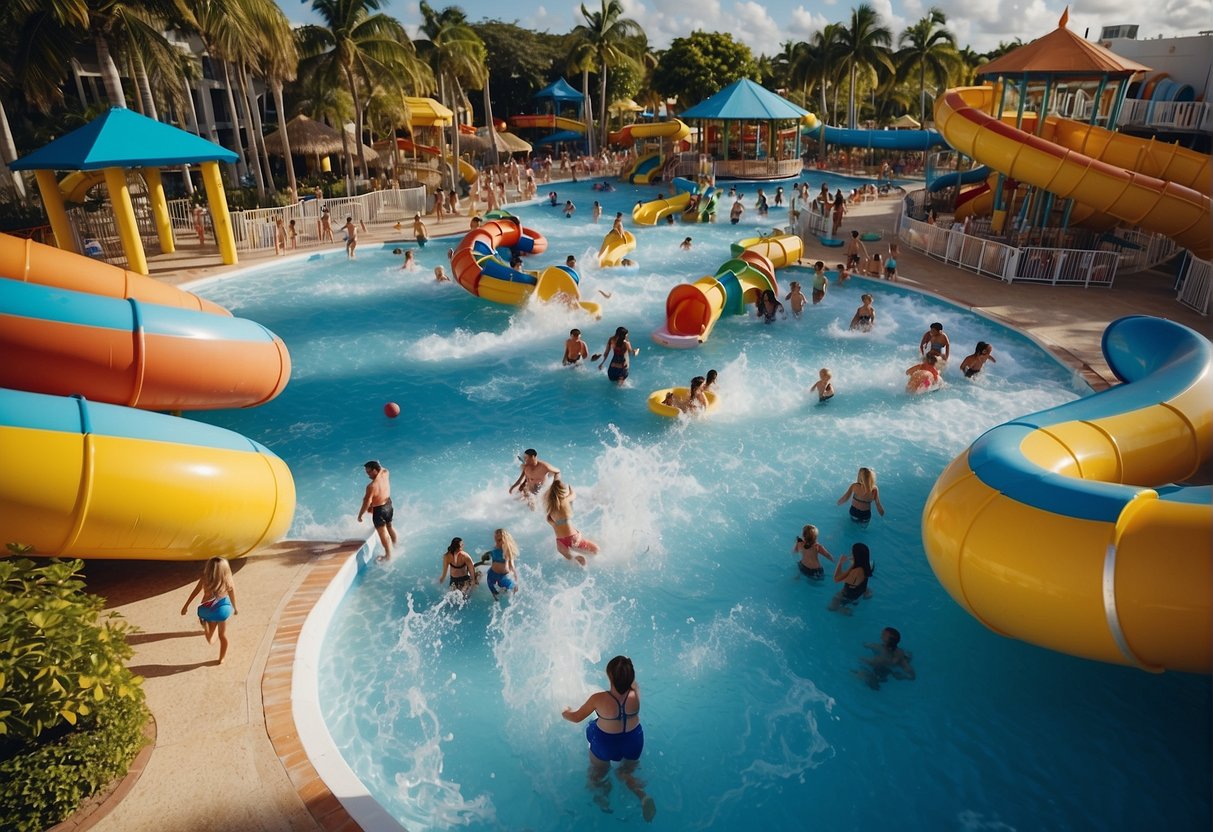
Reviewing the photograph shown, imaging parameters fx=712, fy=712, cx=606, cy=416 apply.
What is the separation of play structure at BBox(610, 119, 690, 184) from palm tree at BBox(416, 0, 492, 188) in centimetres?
904

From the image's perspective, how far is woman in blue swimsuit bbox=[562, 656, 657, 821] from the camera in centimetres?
514

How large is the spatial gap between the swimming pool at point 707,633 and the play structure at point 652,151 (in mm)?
26635

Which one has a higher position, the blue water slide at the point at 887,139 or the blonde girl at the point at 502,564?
the blue water slide at the point at 887,139

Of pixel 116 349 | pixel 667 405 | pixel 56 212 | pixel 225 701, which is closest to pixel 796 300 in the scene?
pixel 667 405

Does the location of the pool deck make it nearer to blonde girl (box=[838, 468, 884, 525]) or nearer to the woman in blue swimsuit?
the woman in blue swimsuit

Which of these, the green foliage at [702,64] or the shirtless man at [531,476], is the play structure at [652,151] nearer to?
the green foliage at [702,64]

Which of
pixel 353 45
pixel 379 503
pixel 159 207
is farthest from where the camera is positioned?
pixel 353 45

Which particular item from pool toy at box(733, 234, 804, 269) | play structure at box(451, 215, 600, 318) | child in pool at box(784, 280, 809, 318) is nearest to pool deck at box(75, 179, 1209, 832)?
play structure at box(451, 215, 600, 318)

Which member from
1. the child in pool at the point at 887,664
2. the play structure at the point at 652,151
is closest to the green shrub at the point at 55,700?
the child in pool at the point at 887,664

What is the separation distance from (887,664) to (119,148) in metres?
19.1

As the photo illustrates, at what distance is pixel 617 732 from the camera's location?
209 inches

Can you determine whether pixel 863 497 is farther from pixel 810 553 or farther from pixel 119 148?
pixel 119 148

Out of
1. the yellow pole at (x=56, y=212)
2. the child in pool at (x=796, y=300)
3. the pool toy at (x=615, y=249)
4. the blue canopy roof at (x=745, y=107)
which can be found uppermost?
the blue canopy roof at (x=745, y=107)

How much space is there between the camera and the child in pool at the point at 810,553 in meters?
7.67
